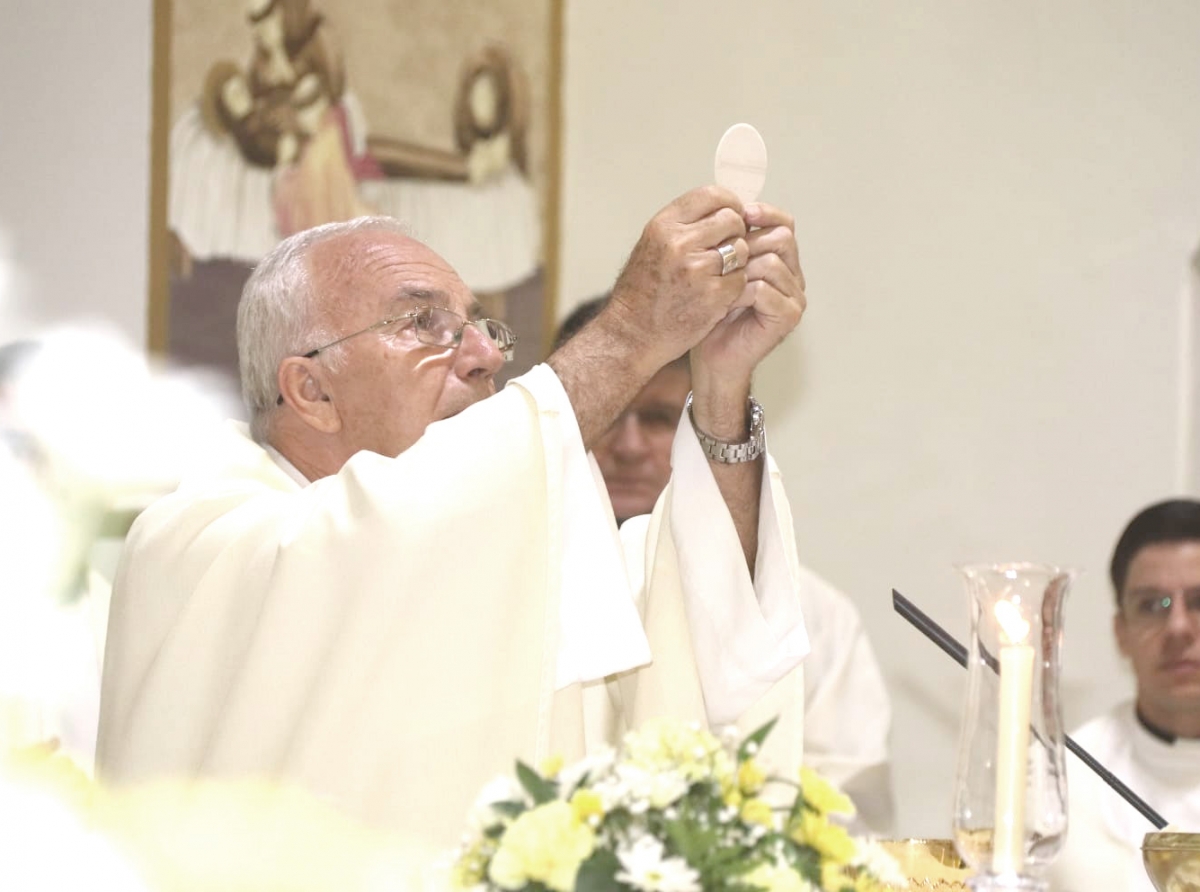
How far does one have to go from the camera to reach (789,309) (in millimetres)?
2871

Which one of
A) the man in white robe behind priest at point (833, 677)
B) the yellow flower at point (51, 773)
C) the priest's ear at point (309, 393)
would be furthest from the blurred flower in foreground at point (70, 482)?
the priest's ear at point (309, 393)

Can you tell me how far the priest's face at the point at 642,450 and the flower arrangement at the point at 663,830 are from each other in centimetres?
372

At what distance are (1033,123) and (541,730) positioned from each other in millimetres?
4741

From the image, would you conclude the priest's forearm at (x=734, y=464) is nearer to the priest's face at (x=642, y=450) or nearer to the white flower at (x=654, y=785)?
the white flower at (x=654, y=785)

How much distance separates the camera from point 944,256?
6.67m

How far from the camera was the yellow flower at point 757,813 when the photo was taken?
5.07 feet

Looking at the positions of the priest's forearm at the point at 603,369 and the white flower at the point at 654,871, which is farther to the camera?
the priest's forearm at the point at 603,369

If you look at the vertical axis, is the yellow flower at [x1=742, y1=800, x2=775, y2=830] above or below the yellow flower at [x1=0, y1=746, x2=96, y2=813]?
above

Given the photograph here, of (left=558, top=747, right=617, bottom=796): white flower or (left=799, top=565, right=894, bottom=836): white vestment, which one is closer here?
(left=558, top=747, right=617, bottom=796): white flower

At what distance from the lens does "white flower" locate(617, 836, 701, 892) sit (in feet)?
4.79

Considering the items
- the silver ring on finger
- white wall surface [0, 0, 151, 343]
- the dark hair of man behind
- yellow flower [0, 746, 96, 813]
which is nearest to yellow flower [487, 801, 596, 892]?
the silver ring on finger

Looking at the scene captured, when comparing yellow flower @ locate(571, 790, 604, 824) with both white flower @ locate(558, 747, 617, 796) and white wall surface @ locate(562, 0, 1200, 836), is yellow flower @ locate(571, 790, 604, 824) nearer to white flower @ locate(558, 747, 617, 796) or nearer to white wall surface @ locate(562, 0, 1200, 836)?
white flower @ locate(558, 747, 617, 796)

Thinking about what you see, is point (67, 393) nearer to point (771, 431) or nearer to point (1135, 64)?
point (771, 431)

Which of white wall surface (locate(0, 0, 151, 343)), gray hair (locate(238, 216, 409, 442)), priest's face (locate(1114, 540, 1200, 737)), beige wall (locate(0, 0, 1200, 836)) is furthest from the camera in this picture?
beige wall (locate(0, 0, 1200, 836))
